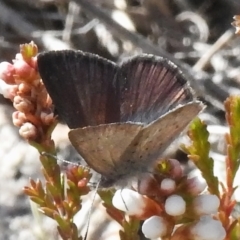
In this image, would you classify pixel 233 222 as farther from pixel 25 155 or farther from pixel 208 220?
pixel 25 155

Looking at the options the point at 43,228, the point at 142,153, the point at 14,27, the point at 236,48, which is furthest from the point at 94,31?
the point at 142,153

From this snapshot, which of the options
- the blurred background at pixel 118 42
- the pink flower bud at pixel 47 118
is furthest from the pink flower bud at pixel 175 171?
the blurred background at pixel 118 42

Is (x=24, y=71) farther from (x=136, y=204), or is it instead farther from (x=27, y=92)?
(x=136, y=204)

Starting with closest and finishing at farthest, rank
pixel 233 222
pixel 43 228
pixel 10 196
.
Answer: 1. pixel 233 222
2. pixel 43 228
3. pixel 10 196

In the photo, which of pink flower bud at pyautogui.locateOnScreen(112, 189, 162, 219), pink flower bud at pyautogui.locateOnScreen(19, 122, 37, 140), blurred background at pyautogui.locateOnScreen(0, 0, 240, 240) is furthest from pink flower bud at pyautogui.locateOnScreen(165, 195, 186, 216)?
blurred background at pyautogui.locateOnScreen(0, 0, 240, 240)

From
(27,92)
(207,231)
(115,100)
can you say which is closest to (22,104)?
(27,92)

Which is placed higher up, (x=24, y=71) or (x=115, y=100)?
(x=24, y=71)

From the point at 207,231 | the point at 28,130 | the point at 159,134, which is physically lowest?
the point at 207,231
